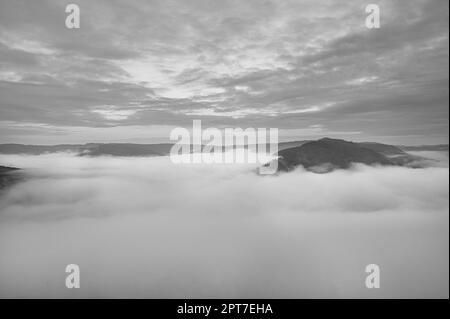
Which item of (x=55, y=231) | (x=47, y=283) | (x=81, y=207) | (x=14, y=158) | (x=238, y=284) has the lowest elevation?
(x=238, y=284)

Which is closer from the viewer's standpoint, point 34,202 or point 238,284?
point 34,202

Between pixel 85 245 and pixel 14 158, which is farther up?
pixel 14 158
